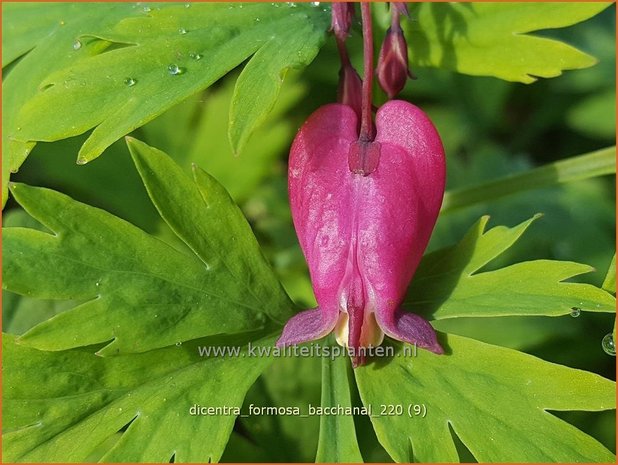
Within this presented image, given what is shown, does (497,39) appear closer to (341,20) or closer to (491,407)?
(341,20)

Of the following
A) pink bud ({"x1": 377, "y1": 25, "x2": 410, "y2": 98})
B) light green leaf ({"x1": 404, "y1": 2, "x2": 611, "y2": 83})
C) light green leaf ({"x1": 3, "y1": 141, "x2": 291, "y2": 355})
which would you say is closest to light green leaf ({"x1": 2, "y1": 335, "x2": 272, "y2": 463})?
light green leaf ({"x1": 3, "y1": 141, "x2": 291, "y2": 355})

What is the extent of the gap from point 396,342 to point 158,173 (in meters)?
0.45

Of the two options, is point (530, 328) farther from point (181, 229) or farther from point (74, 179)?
point (74, 179)

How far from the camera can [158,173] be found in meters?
1.19

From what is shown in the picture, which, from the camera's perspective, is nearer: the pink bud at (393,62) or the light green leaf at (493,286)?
the light green leaf at (493,286)

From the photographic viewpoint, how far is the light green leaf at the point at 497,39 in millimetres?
1392

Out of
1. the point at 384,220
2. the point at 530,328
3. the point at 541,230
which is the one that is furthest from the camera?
the point at 541,230

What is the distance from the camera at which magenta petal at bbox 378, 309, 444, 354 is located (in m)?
1.11

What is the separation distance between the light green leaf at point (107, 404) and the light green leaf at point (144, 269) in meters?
0.08

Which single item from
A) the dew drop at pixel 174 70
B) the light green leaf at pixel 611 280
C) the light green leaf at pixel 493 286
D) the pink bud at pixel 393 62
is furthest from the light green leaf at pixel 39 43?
the light green leaf at pixel 611 280

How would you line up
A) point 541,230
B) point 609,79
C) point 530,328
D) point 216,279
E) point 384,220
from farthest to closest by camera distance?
point 609,79 < point 541,230 < point 530,328 < point 216,279 < point 384,220

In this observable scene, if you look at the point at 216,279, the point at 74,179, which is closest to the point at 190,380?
the point at 216,279

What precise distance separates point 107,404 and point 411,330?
470mm

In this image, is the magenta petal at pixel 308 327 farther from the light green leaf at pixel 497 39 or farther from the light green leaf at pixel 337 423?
the light green leaf at pixel 497 39
